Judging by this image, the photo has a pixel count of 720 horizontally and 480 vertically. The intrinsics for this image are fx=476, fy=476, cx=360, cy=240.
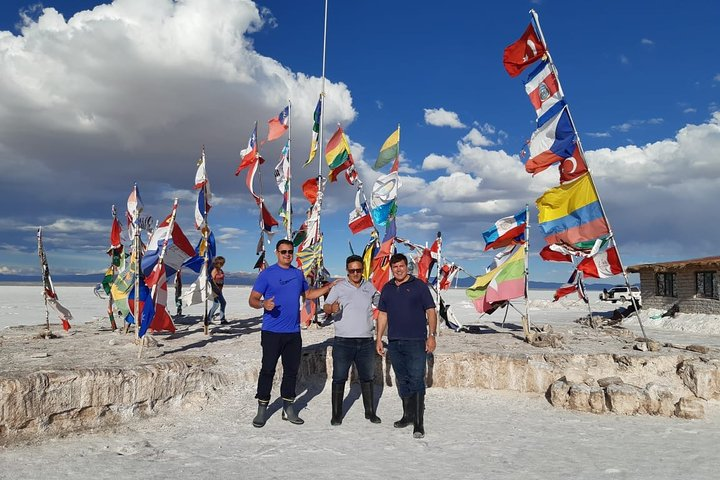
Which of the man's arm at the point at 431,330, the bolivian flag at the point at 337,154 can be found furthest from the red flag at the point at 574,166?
the man's arm at the point at 431,330

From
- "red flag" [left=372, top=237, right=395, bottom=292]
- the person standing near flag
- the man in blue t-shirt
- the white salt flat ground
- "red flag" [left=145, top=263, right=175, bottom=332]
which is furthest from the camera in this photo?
"red flag" [left=372, top=237, right=395, bottom=292]

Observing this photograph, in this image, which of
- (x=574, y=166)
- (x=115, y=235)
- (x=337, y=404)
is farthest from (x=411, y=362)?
(x=115, y=235)

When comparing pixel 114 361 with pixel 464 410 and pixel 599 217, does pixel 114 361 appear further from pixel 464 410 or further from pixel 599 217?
pixel 599 217

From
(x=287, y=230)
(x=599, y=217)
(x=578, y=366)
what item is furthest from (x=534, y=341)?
(x=287, y=230)

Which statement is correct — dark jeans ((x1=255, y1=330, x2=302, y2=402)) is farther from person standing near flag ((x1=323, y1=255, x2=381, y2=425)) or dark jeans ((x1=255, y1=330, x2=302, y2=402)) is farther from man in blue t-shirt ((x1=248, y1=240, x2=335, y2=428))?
person standing near flag ((x1=323, y1=255, x2=381, y2=425))

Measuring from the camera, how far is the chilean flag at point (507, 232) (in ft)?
39.7

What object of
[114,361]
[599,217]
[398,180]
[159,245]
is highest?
[398,180]

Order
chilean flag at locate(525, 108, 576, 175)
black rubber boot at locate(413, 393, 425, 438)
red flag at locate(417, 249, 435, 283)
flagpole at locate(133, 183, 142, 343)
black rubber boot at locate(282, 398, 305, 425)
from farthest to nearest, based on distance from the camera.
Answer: red flag at locate(417, 249, 435, 283), chilean flag at locate(525, 108, 576, 175), flagpole at locate(133, 183, 142, 343), black rubber boot at locate(282, 398, 305, 425), black rubber boot at locate(413, 393, 425, 438)

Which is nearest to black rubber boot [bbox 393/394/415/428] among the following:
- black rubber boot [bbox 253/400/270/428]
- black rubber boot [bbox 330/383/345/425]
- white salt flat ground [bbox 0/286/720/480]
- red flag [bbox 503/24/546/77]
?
white salt flat ground [bbox 0/286/720/480]

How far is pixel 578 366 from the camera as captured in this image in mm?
9453

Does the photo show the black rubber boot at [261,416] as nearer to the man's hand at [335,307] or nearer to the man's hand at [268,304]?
the man's hand at [268,304]

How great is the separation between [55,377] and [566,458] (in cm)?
675

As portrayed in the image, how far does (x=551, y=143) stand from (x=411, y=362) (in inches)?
292

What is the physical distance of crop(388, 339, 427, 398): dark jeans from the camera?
20.4 ft
